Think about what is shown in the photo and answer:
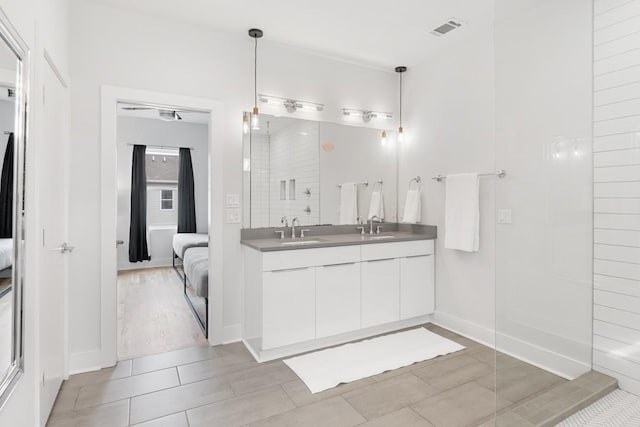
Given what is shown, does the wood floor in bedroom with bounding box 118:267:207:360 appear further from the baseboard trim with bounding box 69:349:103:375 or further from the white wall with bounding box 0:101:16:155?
the white wall with bounding box 0:101:16:155

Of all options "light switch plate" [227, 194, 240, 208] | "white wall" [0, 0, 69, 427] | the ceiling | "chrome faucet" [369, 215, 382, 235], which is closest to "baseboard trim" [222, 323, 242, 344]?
"light switch plate" [227, 194, 240, 208]

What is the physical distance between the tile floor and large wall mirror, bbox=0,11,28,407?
3.08 ft

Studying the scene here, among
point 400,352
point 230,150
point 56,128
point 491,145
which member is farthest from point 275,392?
point 491,145

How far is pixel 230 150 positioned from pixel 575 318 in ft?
9.35

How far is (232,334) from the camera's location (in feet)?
10.1

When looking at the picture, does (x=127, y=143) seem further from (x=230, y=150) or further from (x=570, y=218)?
(x=570, y=218)

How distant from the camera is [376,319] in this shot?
10.4ft

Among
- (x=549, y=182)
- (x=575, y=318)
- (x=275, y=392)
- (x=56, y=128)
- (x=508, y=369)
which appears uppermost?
(x=56, y=128)

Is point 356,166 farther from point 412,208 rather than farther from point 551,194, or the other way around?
point 551,194

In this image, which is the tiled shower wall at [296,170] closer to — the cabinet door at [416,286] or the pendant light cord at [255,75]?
the pendant light cord at [255,75]

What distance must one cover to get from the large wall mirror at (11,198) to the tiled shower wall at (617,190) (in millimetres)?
3027

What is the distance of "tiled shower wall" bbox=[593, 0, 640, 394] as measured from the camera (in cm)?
210

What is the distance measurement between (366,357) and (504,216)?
4.83 feet

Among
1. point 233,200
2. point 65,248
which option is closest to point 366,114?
point 233,200
